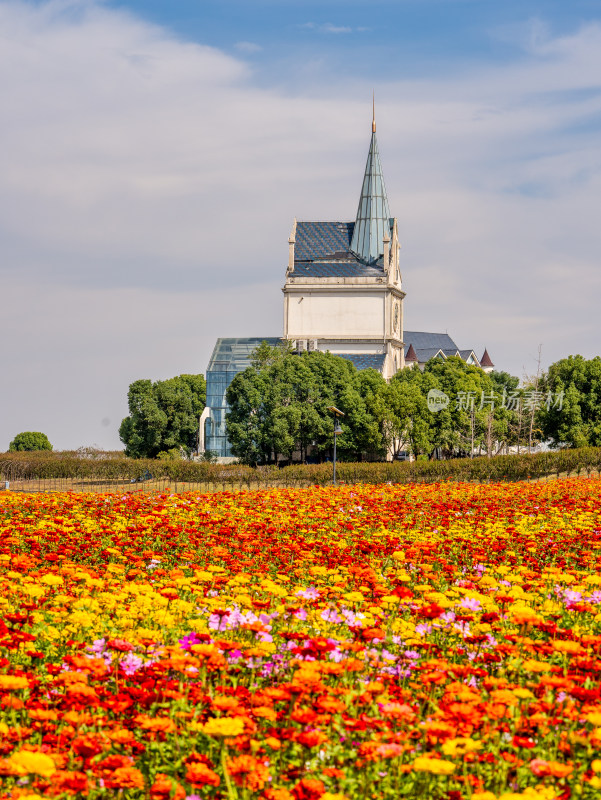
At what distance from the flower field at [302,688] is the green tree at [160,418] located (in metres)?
73.8

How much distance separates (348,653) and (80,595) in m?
3.39

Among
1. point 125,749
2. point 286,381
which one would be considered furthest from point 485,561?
point 286,381

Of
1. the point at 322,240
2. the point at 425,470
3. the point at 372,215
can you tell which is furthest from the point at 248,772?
the point at 372,215

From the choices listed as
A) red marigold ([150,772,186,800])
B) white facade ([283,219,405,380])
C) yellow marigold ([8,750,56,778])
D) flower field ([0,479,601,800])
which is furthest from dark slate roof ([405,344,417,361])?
yellow marigold ([8,750,56,778])

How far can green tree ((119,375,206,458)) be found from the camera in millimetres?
85000

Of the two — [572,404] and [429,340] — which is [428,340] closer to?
[429,340]

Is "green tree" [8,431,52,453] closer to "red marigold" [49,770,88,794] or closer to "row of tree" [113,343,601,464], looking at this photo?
"row of tree" [113,343,601,464]

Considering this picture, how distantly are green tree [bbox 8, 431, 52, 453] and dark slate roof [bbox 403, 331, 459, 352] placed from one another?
62.4 m

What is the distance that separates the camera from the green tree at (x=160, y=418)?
279 ft

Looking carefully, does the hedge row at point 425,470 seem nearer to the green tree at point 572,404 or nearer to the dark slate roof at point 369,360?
the green tree at point 572,404

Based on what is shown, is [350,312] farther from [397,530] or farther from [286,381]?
[397,530]

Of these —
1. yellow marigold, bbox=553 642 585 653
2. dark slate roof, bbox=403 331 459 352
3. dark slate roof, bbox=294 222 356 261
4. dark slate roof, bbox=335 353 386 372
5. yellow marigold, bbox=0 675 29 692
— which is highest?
dark slate roof, bbox=294 222 356 261

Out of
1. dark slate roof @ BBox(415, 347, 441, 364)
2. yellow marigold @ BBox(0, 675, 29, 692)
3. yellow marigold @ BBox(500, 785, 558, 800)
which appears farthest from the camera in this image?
dark slate roof @ BBox(415, 347, 441, 364)

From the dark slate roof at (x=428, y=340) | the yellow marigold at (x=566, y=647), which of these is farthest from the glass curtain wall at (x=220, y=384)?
the yellow marigold at (x=566, y=647)
